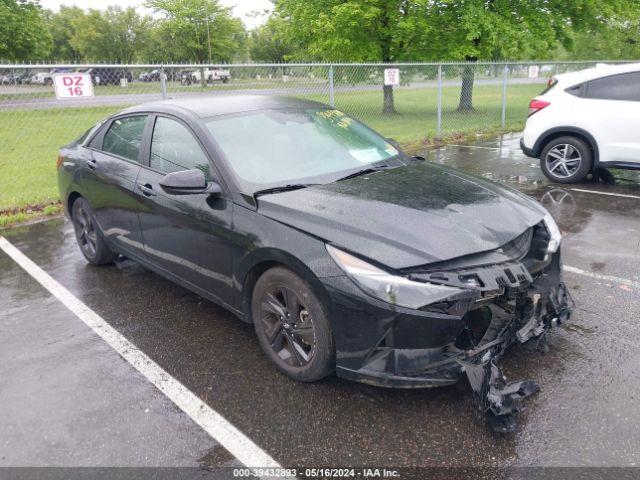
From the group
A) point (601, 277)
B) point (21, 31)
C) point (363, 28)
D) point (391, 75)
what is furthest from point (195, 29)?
point (601, 277)

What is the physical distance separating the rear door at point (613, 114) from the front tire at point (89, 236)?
21.3ft

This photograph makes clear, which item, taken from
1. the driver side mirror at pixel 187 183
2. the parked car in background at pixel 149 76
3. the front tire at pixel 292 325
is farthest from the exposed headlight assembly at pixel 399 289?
the parked car in background at pixel 149 76

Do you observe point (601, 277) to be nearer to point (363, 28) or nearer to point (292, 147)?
point (292, 147)

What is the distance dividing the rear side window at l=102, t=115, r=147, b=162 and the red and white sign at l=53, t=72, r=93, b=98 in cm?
347

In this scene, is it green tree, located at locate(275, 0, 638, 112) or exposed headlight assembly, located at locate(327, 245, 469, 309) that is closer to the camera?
exposed headlight assembly, located at locate(327, 245, 469, 309)

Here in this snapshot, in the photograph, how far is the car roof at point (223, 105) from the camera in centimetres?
390

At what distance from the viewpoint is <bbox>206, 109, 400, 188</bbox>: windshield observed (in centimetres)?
353

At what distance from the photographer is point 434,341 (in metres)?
2.63

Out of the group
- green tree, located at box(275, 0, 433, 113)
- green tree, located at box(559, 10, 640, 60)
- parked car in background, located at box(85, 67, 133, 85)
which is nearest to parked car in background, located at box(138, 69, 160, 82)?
parked car in background, located at box(85, 67, 133, 85)

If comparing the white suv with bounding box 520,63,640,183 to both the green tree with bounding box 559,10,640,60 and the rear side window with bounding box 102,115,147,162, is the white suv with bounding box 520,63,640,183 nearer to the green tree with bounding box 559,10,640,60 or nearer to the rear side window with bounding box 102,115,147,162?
the rear side window with bounding box 102,115,147,162

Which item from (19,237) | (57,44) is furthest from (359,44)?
(57,44)

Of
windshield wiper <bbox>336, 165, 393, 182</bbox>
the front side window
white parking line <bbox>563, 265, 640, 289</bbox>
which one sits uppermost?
the front side window

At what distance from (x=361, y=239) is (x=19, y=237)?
5.20 meters

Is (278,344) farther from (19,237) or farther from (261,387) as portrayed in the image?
(19,237)
